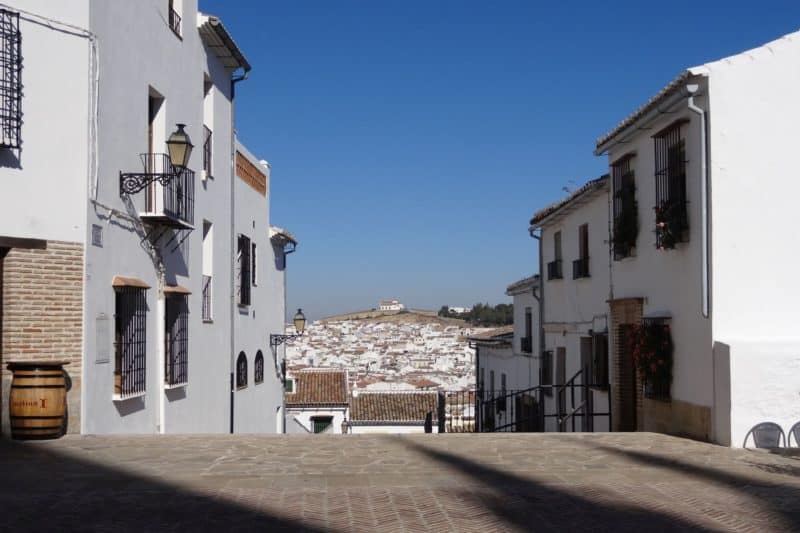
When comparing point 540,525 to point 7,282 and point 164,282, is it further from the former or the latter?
point 164,282

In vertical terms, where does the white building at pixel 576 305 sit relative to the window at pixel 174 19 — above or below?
below

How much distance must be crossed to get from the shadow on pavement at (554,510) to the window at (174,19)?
32.1 feet

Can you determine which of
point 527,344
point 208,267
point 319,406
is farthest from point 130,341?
point 319,406

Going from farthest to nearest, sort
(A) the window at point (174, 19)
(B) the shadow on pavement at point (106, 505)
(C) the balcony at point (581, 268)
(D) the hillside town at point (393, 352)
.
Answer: (D) the hillside town at point (393, 352) < (C) the balcony at point (581, 268) < (A) the window at point (174, 19) < (B) the shadow on pavement at point (106, 505)

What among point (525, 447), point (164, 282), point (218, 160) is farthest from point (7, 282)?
point (218, 160)

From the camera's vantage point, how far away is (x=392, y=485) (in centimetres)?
815

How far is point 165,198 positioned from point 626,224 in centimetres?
739

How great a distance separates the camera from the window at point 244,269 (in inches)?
794

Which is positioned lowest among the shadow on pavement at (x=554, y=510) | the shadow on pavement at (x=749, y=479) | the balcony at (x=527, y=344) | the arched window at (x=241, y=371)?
the shadow on pavement at (x=749, y=479)

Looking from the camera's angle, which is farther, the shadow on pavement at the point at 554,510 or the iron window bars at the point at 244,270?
the iron window bars at the point at 244,270

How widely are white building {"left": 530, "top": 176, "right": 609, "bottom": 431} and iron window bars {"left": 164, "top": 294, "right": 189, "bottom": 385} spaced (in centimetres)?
656

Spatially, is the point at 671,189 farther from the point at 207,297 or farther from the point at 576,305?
the point at 207,297

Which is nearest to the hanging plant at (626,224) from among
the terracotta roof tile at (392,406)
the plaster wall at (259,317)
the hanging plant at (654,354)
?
the hanging plant at (654,354)

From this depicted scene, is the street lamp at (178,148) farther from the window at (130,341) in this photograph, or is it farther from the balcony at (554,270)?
the balcony at (554,270)
